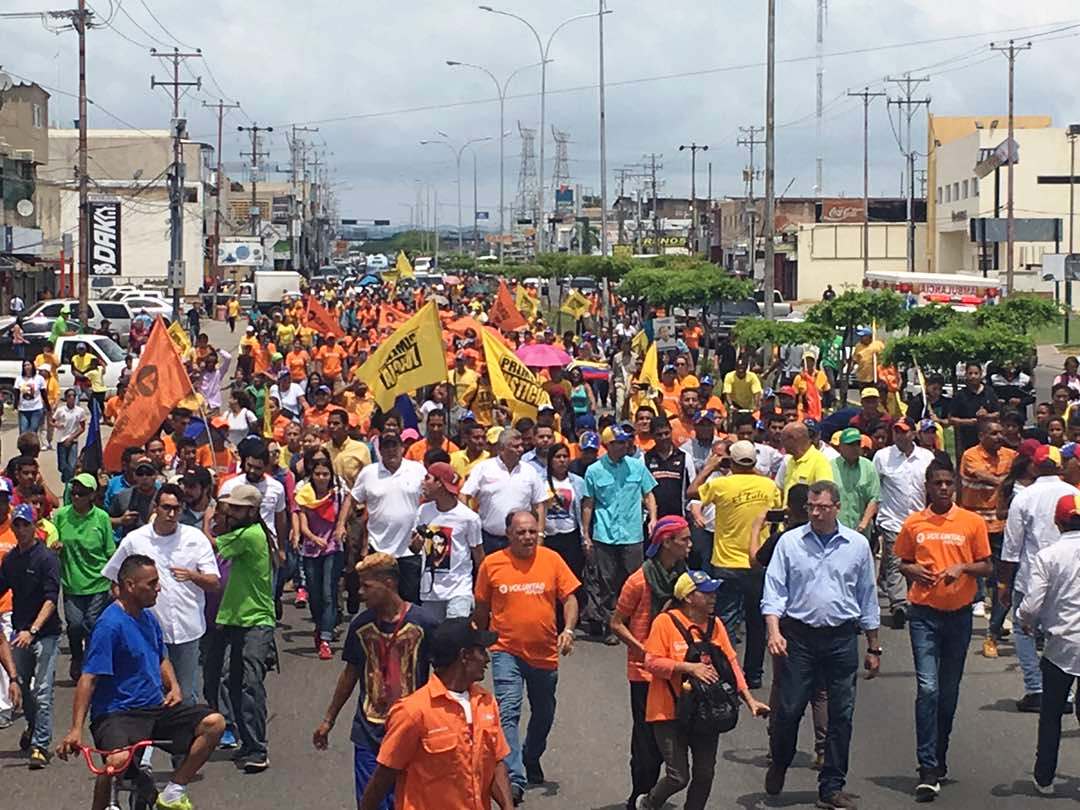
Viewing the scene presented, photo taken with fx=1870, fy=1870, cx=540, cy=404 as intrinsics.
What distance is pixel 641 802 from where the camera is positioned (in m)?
8.80

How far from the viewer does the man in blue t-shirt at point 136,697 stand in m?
8.05

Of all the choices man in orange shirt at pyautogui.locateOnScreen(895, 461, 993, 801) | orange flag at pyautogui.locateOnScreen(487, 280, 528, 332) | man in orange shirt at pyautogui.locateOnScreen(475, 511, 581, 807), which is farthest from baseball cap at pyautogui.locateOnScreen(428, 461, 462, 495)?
orange flag at pyautogui.locateOnScreen(487, 280, 528, 332)

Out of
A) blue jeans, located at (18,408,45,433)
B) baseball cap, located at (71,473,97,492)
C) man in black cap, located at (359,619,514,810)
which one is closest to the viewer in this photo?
man in black cap, located at (359,619,514,810)

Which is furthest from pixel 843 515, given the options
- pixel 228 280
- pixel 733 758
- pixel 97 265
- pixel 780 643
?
pixel 228 280

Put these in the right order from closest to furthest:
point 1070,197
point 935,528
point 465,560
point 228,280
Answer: point 935,528
point 465,560
point 1070,197
point 228,280

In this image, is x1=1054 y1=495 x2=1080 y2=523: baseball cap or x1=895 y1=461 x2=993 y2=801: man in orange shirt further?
x1=895 y1=461 x2=993 y2=801: man in orange shirt

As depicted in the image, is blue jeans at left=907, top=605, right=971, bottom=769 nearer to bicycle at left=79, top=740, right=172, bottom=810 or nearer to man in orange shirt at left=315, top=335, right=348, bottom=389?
bicycle at left=79, top=740, right=172, bottom=810

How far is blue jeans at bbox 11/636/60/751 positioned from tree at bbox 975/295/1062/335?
19.7m

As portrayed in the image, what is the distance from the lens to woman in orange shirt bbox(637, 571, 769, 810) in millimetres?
8234

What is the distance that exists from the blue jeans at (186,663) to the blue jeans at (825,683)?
3.06m

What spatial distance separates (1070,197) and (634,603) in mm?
77887

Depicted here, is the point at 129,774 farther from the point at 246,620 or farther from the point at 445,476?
the point at 445,476

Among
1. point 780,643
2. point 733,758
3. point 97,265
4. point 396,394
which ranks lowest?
point 733,758

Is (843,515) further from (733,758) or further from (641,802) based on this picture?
(641,802)
